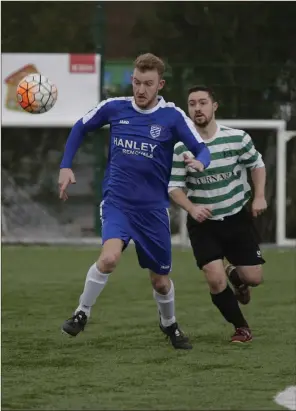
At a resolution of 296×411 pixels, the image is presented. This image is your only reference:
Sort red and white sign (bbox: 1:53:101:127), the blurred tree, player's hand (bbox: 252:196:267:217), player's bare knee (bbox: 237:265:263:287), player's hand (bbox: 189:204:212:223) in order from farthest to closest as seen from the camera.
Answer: the blurred tree
red and white sign (bbox: 1:53:101:127)
player's bare knee (bbox: 237:265:263:287)
player's hand (bbox: 252:196:267:217)
player's hand (bbox: 189:204:212:223)

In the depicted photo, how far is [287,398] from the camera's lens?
595 cm

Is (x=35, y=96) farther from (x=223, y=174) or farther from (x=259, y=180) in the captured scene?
(x=259, y=180)

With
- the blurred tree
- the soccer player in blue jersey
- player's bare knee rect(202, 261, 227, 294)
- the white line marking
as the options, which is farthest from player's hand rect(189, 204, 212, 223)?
the blurred tree

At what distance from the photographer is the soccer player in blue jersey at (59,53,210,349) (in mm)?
7750

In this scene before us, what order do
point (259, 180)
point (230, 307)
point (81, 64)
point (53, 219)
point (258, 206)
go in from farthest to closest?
point (53, 219), point (81, 64), point (259, 180), point (230, 307), point (258, 206)

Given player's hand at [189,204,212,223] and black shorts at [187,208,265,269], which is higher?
player's hand at [189,204,212,223]

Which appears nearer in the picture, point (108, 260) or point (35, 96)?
point (108, 260)

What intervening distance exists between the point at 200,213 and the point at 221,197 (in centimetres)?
68

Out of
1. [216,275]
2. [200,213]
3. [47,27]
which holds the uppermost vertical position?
[47,27]

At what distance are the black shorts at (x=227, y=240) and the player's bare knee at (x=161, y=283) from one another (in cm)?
43

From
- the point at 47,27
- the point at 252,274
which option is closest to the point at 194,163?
the point at 252,274

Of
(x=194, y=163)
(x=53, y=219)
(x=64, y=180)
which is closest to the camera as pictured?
(x=194, y=163)

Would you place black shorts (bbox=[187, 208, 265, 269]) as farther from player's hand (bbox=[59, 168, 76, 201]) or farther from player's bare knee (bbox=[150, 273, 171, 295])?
player's hand (bbox=[59, 168, 76, 201])

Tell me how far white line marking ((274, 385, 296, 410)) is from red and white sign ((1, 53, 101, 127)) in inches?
541
